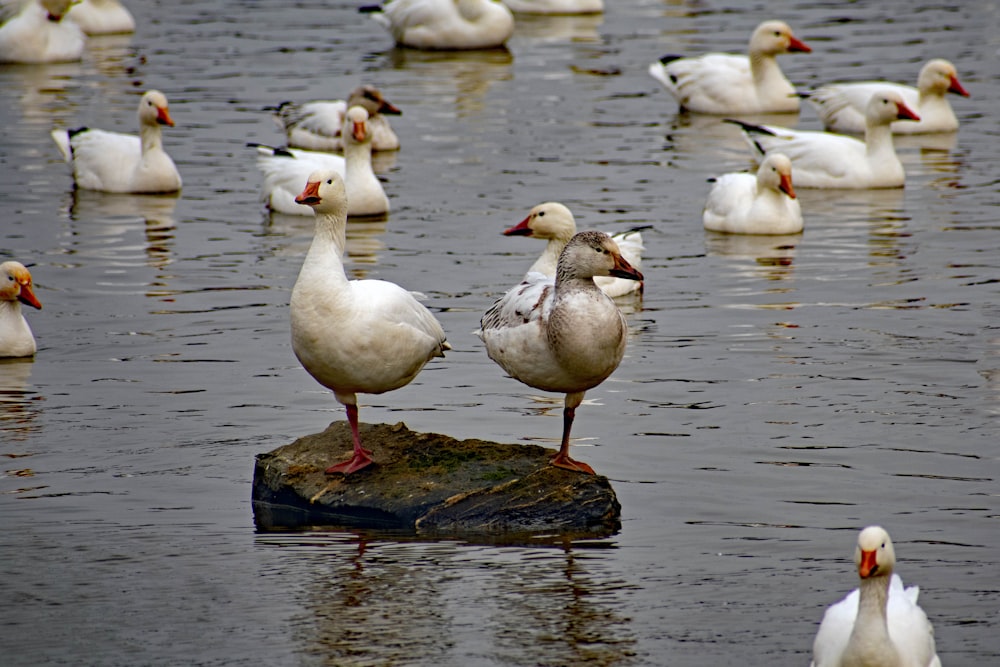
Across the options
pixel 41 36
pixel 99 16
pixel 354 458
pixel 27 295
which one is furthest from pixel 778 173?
pixel 99 16

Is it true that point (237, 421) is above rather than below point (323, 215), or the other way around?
below

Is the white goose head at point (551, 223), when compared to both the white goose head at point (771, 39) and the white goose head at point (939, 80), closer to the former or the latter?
the white goose head at point (939, 80)

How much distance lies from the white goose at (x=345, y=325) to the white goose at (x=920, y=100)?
12575 mm

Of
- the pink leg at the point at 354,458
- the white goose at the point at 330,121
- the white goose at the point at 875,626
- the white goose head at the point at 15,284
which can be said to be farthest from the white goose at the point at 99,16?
the white goose at the point at 875,626

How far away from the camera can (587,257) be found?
818 centimetres

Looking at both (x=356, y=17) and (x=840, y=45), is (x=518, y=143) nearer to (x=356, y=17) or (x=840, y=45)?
(x=840, y=45)

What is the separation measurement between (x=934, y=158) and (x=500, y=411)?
1047 centimetres

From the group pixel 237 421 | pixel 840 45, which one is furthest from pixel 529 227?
pixel 840 45

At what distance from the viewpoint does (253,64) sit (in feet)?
81.6

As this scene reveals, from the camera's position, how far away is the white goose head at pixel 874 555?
6.07m

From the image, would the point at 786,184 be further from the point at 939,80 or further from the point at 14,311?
the point at 14,311

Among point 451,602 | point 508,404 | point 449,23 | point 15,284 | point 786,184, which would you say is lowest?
point 508,404

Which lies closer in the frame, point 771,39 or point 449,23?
point 771,39

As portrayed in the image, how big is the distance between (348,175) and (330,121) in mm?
3276
